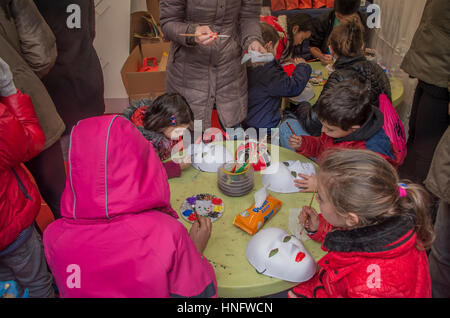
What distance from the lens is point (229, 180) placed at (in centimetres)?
168

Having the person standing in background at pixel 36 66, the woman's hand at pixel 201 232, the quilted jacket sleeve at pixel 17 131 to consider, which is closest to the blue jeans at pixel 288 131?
the woman's hand at pixel 201 232

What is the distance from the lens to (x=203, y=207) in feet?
5.34

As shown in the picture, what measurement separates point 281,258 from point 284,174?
1.79 ft

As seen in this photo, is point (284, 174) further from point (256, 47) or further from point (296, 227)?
point (256, 47)

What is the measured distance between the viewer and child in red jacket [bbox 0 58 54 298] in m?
1.41

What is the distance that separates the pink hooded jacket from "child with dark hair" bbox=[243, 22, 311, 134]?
155 cm

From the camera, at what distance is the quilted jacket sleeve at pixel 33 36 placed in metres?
1.82

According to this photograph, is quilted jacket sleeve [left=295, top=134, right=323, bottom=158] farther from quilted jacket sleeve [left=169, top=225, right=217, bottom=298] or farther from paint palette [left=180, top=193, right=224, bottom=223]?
quilted jacket sleeve [left=169, top=225, right=217, bottom=298]

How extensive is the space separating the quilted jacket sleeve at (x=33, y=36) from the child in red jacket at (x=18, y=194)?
54cm

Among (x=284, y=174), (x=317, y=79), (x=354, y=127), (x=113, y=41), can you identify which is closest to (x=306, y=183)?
(x=284, y=174)

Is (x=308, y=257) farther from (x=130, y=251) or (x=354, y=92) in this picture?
(x=354, y=92)

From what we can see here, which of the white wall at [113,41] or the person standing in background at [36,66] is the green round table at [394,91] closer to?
the person standing in background at [36,66]

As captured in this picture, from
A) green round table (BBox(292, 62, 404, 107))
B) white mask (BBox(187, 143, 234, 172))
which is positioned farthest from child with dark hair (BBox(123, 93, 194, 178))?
green round table (BBox(292, 62, 404, 107))

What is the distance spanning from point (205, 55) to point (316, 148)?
0.89 meters
